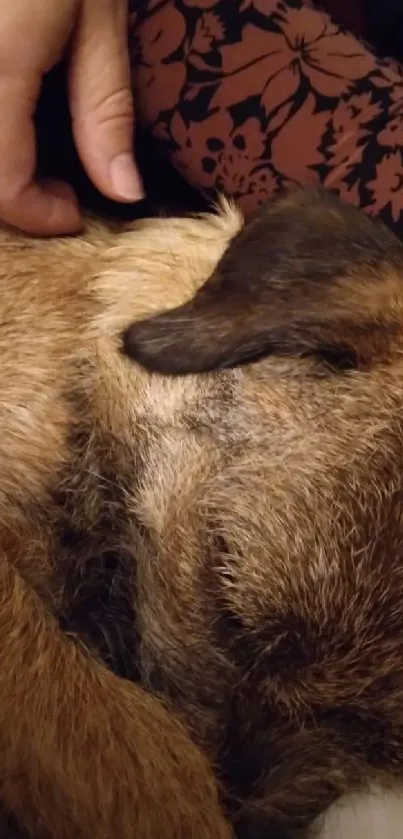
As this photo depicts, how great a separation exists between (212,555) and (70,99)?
653mm

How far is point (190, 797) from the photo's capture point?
1049mm

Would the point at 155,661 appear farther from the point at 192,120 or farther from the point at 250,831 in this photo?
the point at 192,120

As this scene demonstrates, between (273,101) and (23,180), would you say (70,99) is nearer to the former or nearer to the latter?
(23,180)

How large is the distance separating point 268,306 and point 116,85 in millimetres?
410

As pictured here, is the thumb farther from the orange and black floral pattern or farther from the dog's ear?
the dog's ear

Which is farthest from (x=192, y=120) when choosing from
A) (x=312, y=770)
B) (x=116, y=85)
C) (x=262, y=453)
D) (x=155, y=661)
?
(x=312, y=770)

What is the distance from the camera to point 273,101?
4.44 ft

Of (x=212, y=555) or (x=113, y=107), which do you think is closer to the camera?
(x=212, y=555)

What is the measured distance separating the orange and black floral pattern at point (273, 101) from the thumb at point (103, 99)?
44 mm

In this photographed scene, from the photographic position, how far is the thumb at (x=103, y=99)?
1.35 meters

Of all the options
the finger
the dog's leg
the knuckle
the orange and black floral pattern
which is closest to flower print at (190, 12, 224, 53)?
the orange and black floral pattern

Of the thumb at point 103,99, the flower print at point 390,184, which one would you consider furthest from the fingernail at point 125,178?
the flower print at point 390,184

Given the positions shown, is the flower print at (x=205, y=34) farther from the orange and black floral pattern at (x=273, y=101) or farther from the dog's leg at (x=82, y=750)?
the dog's leg at (x=82, y=750)

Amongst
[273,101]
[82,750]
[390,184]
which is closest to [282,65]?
[273,101]
